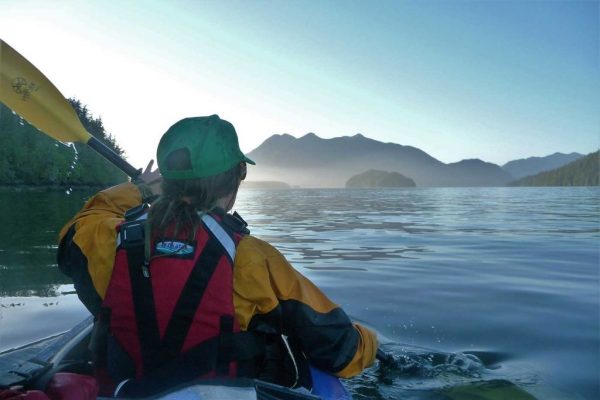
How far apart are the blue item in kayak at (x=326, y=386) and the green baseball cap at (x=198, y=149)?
1.50m

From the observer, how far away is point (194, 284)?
8.15 ft

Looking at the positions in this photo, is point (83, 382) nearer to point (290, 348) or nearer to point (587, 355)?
Answer: point (290, 348)

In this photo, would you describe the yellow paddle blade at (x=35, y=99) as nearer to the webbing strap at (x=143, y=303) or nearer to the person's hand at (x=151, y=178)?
the person's hand at (x=151, y=178)

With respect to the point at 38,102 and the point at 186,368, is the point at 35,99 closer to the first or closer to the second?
the point at 38,102

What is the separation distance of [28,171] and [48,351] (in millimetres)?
71120

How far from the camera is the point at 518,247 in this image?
1310 centimetres

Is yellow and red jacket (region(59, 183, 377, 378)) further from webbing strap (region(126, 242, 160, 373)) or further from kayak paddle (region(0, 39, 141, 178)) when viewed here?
kayak paddle (region(0, 39, 141, 178))

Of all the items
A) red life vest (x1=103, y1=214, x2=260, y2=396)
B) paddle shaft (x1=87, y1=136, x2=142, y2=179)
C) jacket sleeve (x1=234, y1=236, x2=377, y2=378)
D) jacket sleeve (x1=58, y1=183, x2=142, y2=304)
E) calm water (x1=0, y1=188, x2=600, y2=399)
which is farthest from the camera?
calm water (x1=0, y1=188, x2=600, y2=399)

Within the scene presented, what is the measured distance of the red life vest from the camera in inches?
98.0

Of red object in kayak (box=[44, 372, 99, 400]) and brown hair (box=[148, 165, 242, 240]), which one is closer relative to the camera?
red object in kayak (box=[44, 372, 99, 400])

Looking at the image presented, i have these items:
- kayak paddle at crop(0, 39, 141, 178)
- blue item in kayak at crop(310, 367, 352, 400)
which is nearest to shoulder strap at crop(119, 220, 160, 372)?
blue item in kayak at crop(310, 367, 352, 400)

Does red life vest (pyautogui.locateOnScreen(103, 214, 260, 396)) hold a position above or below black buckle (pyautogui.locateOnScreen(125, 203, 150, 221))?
below

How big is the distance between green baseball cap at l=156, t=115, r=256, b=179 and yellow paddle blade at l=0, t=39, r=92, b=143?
8.01 feet

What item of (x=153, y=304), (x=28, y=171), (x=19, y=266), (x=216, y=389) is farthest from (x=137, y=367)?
(x=28, y=171)
